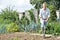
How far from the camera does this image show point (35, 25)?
20.6 m

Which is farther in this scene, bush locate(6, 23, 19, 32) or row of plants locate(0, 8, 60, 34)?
bush locate(6, 23, 19, 32)

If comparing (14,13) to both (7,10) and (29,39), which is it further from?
(29,39)

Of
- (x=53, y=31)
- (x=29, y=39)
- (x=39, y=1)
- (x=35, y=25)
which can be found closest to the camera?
(x=29, y=39)

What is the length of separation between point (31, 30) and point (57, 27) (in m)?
2.69

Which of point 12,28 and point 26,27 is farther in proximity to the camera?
point 12,28

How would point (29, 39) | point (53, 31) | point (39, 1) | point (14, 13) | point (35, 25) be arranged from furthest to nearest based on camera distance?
1. point (39, 1)
2. point (14, 13)
3. point (35, 25)
4. point (53, 31)
5. point (29, 39)

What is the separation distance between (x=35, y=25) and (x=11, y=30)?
183 cm

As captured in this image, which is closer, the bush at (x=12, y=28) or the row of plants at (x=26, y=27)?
the row of plants at (x=26, y=27)

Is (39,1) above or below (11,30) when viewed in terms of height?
above

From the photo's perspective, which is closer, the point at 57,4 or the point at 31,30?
the point at 31,30

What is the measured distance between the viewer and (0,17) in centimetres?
2797

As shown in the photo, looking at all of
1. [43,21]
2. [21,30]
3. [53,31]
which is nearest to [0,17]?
[21,30]

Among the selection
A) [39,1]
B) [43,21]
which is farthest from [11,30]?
[39,1]

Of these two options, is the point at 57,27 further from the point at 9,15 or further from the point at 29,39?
the point at 9,15
